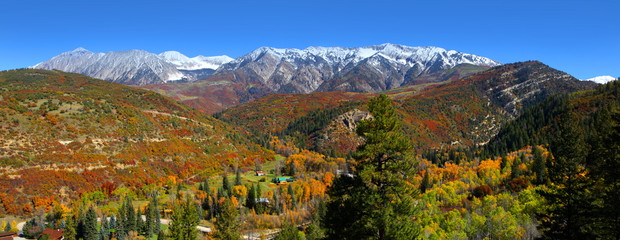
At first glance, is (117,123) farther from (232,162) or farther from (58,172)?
(232,162)

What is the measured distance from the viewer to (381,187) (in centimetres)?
1630

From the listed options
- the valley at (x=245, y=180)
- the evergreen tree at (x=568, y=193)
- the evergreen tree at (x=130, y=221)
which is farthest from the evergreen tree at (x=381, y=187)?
the evergreen tree at (x=130, y=221)

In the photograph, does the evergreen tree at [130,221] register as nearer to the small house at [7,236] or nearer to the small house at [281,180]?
the small house at [7,236]

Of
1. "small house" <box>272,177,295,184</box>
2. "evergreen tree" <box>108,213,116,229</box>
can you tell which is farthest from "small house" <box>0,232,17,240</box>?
"small house" <box>272,177,295,184</box>

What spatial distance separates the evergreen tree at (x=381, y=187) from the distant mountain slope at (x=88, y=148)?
9496 cm

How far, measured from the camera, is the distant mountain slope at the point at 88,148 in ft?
271

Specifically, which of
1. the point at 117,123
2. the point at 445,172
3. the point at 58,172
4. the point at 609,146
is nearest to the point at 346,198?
the point at 609,146

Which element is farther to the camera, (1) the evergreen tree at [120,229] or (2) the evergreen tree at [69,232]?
(1) the evergreen tree at [120,229]

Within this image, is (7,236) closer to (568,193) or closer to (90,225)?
(90,225)

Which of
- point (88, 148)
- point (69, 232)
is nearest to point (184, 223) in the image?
point (69, 232)

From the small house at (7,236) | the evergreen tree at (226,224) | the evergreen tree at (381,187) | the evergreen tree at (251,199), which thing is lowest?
the evergreen tree at (251,199)

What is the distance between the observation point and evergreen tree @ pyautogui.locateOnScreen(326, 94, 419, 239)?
15.5m

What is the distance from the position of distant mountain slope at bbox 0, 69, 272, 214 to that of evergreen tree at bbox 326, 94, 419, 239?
95.0 meters

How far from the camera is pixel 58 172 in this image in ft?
286
